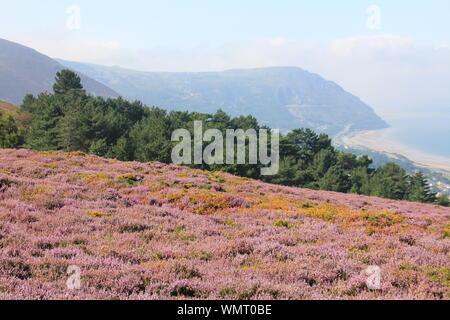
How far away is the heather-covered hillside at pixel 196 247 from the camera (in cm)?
723

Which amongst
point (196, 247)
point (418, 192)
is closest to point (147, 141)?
point (196, 247)

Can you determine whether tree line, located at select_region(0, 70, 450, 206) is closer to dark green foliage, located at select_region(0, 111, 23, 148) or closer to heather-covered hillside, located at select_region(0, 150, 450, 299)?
dark green foliage, located at select_region(0, 111, 23, 148)

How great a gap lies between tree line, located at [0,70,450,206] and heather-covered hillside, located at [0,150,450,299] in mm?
43798

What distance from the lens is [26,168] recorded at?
22.1m

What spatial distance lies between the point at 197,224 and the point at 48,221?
17.1 ft

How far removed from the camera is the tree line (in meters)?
62.7

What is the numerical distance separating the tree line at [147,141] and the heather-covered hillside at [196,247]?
43.8 meters

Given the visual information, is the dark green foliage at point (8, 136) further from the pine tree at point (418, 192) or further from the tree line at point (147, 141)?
the pine tree at point (418, 192)

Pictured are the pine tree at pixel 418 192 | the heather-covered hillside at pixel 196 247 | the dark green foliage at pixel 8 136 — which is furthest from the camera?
the pine tree at pixel 418 192

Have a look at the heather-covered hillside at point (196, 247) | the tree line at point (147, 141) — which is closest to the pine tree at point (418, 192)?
the tree line at point (147, 141)

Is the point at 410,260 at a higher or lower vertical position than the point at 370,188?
higher
